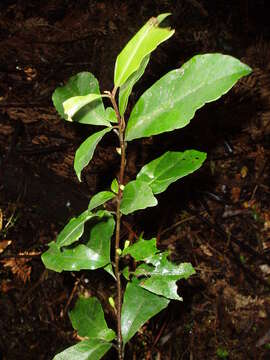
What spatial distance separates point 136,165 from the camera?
2.33 meters

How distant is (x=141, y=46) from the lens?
852 millimetres

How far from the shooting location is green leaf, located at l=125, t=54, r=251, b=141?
0.91 m

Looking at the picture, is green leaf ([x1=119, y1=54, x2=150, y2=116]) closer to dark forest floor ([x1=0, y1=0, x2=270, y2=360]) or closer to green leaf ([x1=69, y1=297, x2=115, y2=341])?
green leaf ([x1=69, y1=297, x2=115, y2=341])

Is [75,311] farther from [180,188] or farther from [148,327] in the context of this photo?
[180,188]

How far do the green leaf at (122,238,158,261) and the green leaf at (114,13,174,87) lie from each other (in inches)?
22.1

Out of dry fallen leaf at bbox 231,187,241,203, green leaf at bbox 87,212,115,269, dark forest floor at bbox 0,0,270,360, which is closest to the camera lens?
green leaf at bbox 87,212,115,269

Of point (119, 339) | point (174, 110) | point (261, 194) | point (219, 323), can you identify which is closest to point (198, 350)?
point (219, 323)

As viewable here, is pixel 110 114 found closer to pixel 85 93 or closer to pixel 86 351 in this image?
pixel 85 93

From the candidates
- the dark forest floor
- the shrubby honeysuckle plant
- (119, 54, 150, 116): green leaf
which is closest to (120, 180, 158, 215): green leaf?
the shrubby honeysuckle plant

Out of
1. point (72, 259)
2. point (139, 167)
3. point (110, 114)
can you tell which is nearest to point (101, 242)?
point (72, 259)

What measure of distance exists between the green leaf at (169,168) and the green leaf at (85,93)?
0.24m

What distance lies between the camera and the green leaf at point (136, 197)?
1059 millimetres

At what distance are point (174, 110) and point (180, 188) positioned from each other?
1457 mm

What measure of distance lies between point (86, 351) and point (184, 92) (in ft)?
3.01
